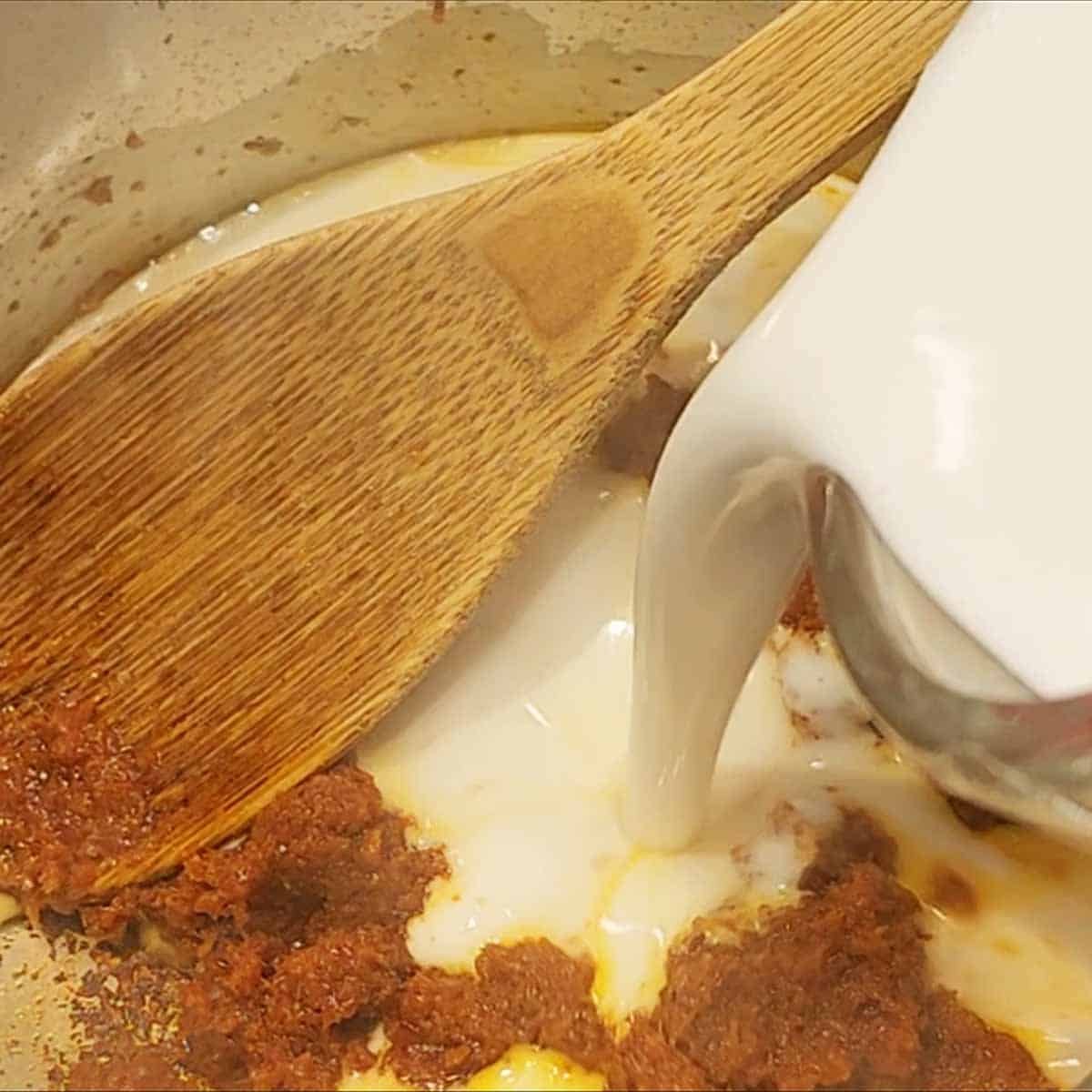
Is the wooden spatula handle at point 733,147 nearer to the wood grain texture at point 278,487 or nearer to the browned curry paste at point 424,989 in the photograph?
the wood grain texture at point 278,487

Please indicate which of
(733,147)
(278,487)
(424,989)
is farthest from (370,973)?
(733,147)

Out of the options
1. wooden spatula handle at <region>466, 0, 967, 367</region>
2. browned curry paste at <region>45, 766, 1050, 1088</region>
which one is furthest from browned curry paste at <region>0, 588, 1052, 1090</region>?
wooden spatula handle at <region>466, 0, 967, 367</region>

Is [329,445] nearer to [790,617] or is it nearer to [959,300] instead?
[790,617]

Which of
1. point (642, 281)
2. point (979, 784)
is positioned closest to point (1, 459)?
point (642, 281)

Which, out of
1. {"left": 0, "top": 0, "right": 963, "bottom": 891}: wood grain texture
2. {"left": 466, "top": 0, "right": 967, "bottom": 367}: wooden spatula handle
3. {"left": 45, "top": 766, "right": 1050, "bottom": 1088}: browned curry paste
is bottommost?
{"left": 45, "top": 766, "right": 1050, "bottom": 1088}: browned curry paste

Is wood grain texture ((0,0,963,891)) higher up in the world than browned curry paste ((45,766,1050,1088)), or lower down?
higher up

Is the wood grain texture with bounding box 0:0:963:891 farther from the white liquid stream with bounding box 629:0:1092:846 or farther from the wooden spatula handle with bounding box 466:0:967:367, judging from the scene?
the white liquid stream with bounding box 629:0:1092:846

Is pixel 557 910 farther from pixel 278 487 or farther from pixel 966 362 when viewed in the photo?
pixel 966 362
